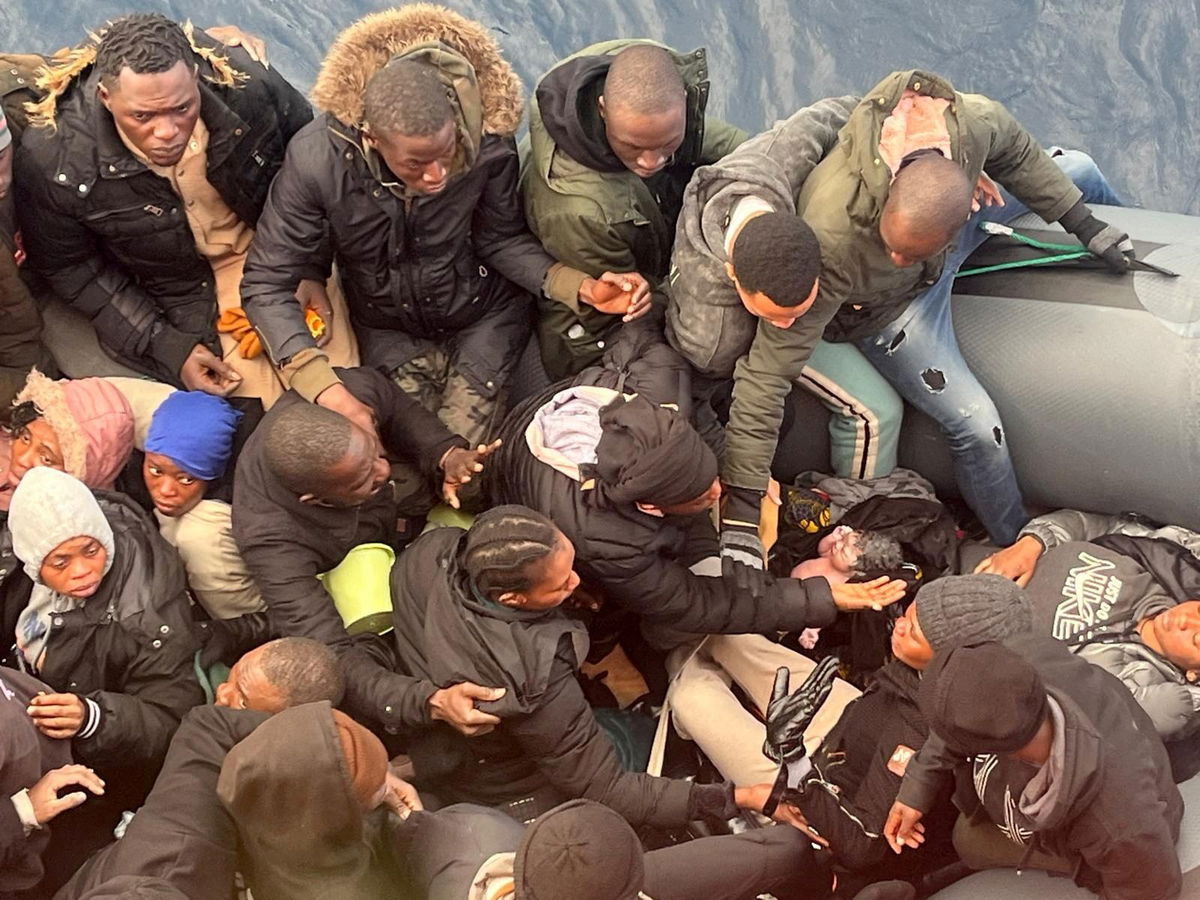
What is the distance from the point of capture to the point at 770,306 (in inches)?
81.9

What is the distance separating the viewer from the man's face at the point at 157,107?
2152mm

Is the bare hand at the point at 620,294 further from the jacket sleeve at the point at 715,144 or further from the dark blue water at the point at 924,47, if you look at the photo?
the dark blue water at the point at 924,47

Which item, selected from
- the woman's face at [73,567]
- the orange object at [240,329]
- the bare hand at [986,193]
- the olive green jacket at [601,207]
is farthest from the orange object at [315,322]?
the bare hand at [986,193]

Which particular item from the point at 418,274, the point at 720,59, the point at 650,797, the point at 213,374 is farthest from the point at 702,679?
the point at 720,59

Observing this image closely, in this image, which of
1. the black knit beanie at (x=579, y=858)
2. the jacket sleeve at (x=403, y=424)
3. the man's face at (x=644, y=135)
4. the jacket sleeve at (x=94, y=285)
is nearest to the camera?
the black knit beanie at (x=579, y=858)

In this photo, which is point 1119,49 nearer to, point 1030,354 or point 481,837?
point 1030,354

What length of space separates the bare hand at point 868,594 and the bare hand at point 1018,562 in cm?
24

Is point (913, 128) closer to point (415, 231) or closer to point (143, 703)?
point (415, 231)

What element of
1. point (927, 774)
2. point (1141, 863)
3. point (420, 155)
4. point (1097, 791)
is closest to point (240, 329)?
point (420, 155)

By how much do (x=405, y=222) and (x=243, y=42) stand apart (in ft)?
2.07

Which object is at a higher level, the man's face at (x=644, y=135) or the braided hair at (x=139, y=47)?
the braided hair at (x=139, y=47)

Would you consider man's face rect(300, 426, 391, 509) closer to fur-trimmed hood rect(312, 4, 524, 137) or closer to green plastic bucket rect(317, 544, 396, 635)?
green plastic bucket rect(317, 544, 396, 635)

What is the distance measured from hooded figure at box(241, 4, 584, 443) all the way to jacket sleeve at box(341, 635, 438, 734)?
0.60 metres

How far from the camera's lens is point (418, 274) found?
8.27 ft
